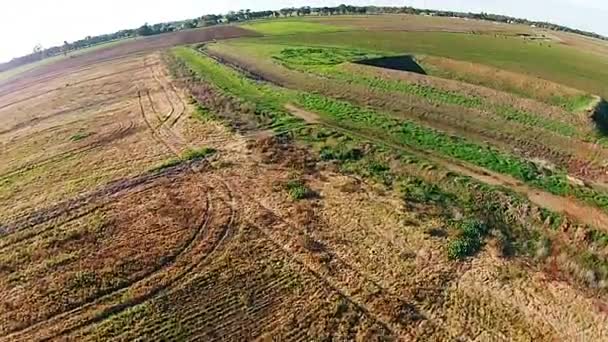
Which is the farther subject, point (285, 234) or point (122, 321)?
point (285, 234)

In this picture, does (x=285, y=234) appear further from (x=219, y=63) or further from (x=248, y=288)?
(x=219, y=63)

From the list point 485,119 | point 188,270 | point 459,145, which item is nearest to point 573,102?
point 485,119

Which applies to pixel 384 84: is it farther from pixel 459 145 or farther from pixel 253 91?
pixel 459 145

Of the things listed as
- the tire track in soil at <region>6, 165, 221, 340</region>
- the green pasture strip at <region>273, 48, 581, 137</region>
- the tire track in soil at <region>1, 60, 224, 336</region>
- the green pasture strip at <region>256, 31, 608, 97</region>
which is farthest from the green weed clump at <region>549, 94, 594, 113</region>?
the tire track in soil at <region>6, 165, 221, 340</region>

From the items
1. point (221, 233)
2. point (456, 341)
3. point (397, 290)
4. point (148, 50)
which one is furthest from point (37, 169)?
point (148, 50)

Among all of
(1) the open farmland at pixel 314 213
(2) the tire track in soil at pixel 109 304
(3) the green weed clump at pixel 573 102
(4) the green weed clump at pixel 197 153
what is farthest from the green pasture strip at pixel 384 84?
(2) the tire track in soil at pixel 109 304

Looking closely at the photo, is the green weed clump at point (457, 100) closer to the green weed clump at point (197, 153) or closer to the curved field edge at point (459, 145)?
the curved field edge at point (459, 145)

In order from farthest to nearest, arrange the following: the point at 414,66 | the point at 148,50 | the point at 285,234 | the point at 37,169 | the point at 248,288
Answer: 1. the point at 148,50
2. the point at 414,66
3. the point at 37,169
4. the point at 285,234
5. the point at 248,288

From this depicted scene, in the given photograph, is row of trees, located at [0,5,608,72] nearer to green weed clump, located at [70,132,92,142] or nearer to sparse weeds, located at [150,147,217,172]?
green weed clump, located at [70,132,92,142]

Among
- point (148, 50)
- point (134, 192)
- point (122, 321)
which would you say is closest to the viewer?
point (122, 321)
